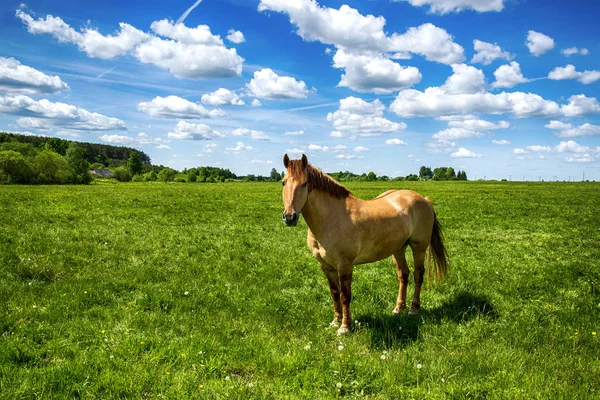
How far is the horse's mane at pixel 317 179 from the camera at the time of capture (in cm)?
583

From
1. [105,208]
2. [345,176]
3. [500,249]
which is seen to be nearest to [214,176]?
[345,176]

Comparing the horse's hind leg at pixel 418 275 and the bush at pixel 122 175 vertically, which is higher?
the bush at pixel 122 175

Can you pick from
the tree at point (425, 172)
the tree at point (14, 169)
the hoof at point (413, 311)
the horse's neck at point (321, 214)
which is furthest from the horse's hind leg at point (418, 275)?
the tree at point (425, 172)

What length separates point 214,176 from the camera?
150 m

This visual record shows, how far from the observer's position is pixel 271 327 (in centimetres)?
643

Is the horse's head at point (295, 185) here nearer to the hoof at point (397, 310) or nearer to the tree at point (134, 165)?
the hoof at point (397, 310)

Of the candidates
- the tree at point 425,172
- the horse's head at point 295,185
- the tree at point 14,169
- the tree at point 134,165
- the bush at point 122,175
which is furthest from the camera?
the tree at point 425,172

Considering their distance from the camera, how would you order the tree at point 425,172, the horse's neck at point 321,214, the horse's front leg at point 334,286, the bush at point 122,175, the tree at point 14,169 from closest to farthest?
1. the horse's neck at point 321,214
2. the horse's front leg at point 334,286
3. the tree at point 14,169
4. the bush at point 122,175
5. the tree at point 425,172

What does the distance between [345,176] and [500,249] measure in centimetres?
14589

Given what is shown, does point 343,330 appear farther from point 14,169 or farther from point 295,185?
point 14,169

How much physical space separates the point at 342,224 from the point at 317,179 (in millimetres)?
Result: 895

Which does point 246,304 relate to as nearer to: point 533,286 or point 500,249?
point 533,286

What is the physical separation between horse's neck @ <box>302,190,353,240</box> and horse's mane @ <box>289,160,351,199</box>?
10 cm

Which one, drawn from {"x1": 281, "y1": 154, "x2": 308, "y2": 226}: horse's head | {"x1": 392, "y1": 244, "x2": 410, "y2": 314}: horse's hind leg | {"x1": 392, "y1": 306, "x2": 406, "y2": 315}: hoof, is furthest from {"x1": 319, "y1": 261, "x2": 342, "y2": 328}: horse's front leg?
{"x1": 281, "y1": 154, "x2": 308, "y2": 226}: horse's head
